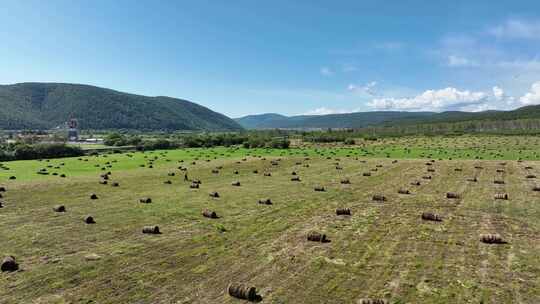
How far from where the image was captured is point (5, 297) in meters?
13.1

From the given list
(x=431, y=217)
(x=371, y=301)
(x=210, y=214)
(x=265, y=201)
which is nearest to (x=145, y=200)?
(x=210, y=214)

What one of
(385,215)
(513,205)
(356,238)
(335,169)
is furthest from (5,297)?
(335,169)

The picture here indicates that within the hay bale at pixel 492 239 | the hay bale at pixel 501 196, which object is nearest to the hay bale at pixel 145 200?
the hay bale at pixel 492 239

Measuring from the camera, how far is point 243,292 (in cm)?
1316

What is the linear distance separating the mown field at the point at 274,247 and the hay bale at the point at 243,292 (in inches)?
11.1

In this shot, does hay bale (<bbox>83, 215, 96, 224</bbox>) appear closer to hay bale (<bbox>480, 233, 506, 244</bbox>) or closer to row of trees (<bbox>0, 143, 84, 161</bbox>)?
hay bale (<bbox>480, 233, 506, 244</bbox>)

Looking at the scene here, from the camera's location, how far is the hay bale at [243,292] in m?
13.1

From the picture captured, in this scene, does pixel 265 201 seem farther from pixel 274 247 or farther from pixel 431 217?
pixel 431 217

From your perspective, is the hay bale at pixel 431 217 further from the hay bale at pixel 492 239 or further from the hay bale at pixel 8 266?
the hay bale at pixel 8 266

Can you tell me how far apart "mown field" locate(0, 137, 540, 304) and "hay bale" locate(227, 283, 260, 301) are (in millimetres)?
282

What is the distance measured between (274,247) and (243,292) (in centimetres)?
586

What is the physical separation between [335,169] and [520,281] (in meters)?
40.5

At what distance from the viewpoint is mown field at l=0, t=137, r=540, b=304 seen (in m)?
13.7

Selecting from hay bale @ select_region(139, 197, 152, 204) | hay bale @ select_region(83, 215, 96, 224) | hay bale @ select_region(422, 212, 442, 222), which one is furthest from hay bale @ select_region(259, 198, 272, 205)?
hay bale @ select_region(83, 215, 96, 224)
